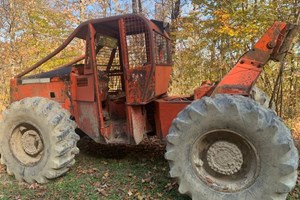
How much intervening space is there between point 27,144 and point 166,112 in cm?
219

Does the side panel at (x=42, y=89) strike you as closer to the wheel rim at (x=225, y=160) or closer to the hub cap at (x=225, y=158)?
the wheel rim at (x=225, y=160)

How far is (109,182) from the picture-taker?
4.20 meters

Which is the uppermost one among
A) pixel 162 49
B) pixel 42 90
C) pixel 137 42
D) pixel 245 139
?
pixel 137 42

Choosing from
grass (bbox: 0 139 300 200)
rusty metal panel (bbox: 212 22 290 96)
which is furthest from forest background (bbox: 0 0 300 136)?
grass (bbox: 0 139 300 200)

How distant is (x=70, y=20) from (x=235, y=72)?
392 inches

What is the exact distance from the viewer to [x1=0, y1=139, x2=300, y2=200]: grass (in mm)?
3855

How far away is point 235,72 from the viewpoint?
394 cm

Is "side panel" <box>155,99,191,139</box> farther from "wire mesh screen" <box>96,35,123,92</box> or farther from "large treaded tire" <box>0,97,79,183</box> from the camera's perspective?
"large treaded tire" <box>0,97,79,183</box>

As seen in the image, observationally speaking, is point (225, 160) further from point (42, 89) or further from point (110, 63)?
point (42, 89)

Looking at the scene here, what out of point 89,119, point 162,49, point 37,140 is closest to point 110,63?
point 162,49

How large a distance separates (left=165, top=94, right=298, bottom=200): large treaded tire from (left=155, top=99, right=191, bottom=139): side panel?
28.2 inches

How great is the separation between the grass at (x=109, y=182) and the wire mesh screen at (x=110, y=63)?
1280 mm

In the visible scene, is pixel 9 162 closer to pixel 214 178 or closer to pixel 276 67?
pixel 214 178

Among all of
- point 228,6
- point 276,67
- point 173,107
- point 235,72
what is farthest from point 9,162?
point 276,67
